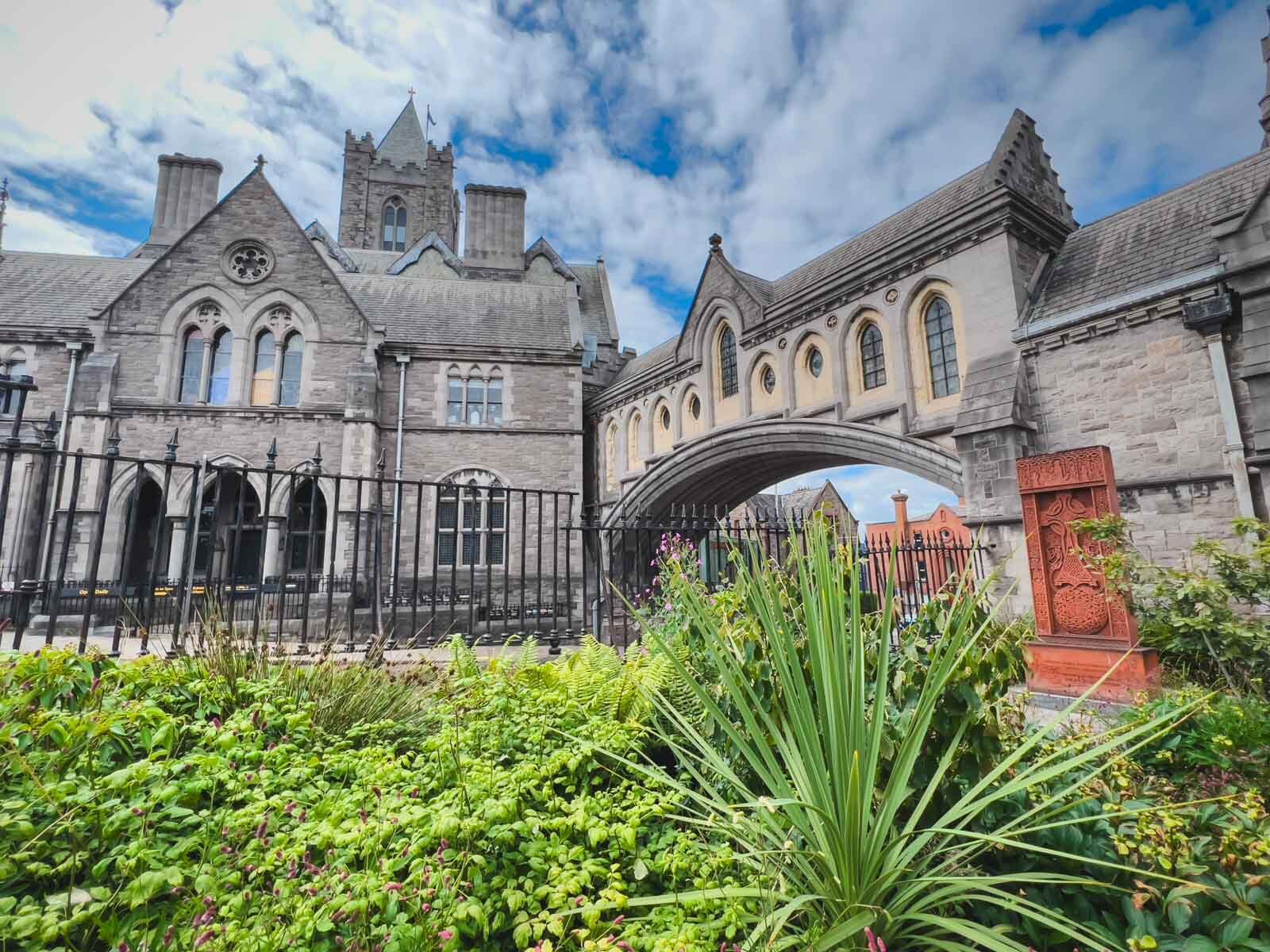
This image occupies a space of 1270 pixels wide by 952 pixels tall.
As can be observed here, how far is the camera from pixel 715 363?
16.1 m

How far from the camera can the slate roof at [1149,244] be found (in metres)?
8.29

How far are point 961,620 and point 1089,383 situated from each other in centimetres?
904

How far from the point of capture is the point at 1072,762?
156 centimetres

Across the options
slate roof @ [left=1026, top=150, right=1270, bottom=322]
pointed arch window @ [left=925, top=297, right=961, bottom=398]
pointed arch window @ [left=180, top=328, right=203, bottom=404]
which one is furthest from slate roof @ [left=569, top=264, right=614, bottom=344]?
slate roof @ [left=1026, top=150, right=1270, bottom=322]

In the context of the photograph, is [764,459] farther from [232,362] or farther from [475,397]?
[232,362]

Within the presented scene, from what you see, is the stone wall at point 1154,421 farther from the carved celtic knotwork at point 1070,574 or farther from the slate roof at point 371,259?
the slate roof at point 371,259

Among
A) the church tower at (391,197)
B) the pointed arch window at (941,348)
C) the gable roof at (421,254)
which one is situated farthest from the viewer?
the church tower at (391,197)

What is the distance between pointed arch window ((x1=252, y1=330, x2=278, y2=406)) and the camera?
17.0 metres

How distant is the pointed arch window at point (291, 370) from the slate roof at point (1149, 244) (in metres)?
18.2

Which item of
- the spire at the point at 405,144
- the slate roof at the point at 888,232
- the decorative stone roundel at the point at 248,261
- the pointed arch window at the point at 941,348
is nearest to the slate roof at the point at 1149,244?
the pointed arch window at the point at 941,348

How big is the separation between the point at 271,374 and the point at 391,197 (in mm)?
25886

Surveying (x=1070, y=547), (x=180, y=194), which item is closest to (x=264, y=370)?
(x=180, y=194)

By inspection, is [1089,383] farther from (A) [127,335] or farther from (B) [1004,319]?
(A) [127,335]

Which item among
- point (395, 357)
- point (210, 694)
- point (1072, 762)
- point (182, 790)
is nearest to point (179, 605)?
point (210, 694)
